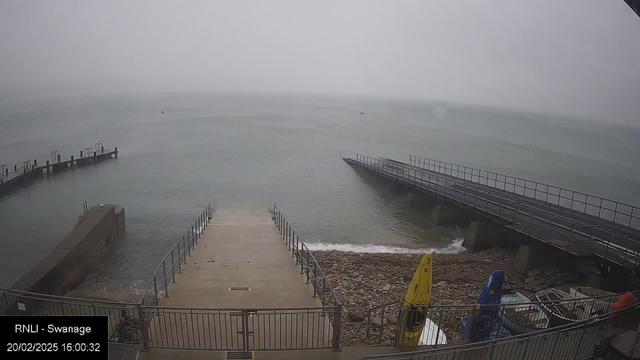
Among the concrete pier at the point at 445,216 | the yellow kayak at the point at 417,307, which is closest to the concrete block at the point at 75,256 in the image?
the yellow kayak at the point at 417,307

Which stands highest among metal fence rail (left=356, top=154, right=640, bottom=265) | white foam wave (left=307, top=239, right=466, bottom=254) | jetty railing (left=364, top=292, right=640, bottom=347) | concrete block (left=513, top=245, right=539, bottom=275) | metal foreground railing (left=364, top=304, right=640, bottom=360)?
metal foreground railing (left=364, top=304, right=640, bottom=360)

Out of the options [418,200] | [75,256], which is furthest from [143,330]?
[418,200]

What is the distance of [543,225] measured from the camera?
19.0 m

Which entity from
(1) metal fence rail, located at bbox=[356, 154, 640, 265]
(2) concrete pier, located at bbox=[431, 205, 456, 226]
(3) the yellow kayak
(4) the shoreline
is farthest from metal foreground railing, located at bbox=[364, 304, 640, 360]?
(2) concrete pier, located at bbox=[431, 205, 456, 226]

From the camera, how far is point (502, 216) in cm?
2033

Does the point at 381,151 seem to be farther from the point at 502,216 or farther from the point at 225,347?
the point at 225,347

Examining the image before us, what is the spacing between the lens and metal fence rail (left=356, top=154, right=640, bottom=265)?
1502 cm

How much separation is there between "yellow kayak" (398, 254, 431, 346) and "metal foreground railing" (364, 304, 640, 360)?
0.71 meters

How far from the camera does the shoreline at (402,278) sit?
12.5 metres

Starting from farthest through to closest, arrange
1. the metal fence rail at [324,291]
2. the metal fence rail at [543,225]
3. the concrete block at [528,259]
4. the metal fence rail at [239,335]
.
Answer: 1. the concrete block at [528,259]
2. the metal fence rail at [543,225]
3. the metal fence rail at [239,335]
4. the metal fence rail at [324,291]

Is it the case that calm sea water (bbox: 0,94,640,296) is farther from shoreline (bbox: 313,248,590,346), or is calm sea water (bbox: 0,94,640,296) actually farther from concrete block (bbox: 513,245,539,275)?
concrete block (bbox: 513,245,539,275)

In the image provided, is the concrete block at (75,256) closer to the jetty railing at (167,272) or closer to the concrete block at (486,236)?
the jetty railing at (167,272)

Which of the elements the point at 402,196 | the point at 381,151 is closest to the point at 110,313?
the point at 402,196

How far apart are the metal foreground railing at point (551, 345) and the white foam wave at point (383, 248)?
14.3 meters
